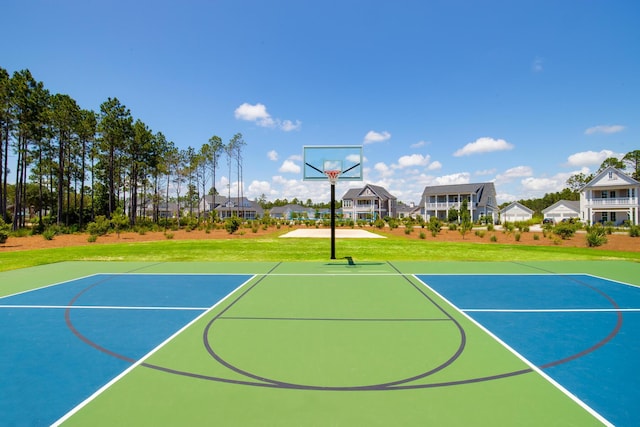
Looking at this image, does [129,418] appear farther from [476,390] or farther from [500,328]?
[500,328]

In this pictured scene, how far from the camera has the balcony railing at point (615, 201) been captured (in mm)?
38438

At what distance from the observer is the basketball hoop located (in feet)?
50.6

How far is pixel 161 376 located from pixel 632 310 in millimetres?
9763

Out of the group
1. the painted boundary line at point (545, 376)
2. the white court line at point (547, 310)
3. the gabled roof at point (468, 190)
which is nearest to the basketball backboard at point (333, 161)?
the white court line at point (547, 310)

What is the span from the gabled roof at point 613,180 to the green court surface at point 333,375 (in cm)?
4670

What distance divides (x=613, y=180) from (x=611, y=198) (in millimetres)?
2274

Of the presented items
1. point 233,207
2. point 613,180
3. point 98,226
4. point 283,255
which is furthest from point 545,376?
point 233,207

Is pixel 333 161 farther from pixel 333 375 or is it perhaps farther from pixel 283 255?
pixel 333 375

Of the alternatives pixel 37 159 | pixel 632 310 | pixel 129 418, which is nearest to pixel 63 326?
pixel 129 418

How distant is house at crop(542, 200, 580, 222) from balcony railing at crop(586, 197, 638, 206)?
19.0m

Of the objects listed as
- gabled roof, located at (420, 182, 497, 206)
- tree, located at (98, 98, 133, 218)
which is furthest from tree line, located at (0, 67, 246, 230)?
gabled roof, located at (420, 182, 497, 206)

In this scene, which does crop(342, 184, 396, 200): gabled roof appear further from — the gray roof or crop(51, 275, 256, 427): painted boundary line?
crop(51, 275, 256, 427): painted boundary line

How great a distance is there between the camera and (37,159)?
112 feet

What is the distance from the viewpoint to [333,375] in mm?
4238
